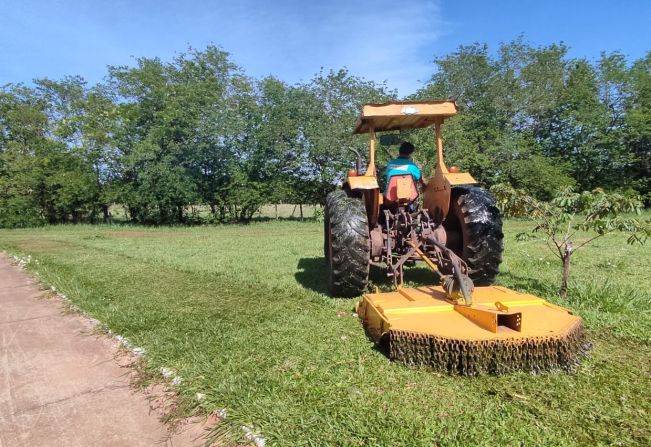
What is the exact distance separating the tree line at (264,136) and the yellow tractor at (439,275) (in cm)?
1344

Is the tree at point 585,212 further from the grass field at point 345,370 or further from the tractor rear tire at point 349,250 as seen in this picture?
the tractor rear tire at point 349,250

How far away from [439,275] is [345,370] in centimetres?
166

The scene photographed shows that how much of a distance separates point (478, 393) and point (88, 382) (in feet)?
8.36

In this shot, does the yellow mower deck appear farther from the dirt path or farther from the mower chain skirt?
the dirt path

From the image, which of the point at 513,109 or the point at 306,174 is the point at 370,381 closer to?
the point at 306,174

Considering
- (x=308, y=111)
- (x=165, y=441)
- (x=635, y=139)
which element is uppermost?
(x=308, y=111)

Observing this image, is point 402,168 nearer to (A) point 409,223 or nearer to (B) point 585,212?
(A) point 409,223

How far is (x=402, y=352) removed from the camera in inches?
109

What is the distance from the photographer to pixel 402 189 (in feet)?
15.8

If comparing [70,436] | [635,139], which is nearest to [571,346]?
[70,436]

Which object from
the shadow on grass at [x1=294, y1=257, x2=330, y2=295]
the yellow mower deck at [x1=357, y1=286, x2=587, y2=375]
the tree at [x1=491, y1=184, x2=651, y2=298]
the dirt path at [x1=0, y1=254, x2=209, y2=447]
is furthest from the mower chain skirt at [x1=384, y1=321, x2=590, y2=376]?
the shadow on grass at [x1=294, y1=257, x2=330, y2=295]

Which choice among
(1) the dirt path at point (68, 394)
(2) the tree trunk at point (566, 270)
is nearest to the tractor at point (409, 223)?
(2) the tree trunk at point (566, 270)

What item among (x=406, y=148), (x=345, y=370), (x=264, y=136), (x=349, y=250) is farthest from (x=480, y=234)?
(x=264, y=136)

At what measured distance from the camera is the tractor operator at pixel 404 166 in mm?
4926
